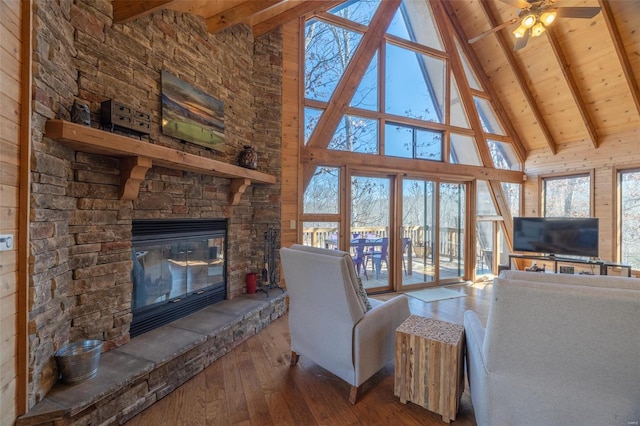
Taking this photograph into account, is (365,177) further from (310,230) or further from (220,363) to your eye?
(220,363)

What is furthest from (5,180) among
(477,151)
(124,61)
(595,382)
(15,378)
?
(477,151)

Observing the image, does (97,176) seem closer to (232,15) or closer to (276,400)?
(276,400)

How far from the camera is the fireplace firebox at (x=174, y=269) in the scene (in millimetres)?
2559

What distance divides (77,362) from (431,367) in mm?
2180

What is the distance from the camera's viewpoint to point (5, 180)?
1420 mm

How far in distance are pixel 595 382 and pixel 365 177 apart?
3.86m

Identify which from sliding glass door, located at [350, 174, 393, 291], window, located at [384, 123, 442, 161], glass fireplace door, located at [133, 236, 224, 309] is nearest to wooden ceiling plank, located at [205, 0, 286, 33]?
glass fireplace door, located at [133, 236, 224, 309]

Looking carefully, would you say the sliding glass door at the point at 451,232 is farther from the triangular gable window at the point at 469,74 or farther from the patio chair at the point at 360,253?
the triangular gable window at the point at 469,74

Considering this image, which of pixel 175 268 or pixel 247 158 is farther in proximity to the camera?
pixel 247 158

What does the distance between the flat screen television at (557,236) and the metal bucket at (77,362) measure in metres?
6.15

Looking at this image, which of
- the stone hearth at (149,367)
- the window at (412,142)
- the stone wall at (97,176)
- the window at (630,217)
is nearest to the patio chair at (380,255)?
the window at (412,142)

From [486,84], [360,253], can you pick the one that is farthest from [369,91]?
[486,84]

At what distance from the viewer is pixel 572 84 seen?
497cm

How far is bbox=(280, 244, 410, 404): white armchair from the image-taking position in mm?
2025
